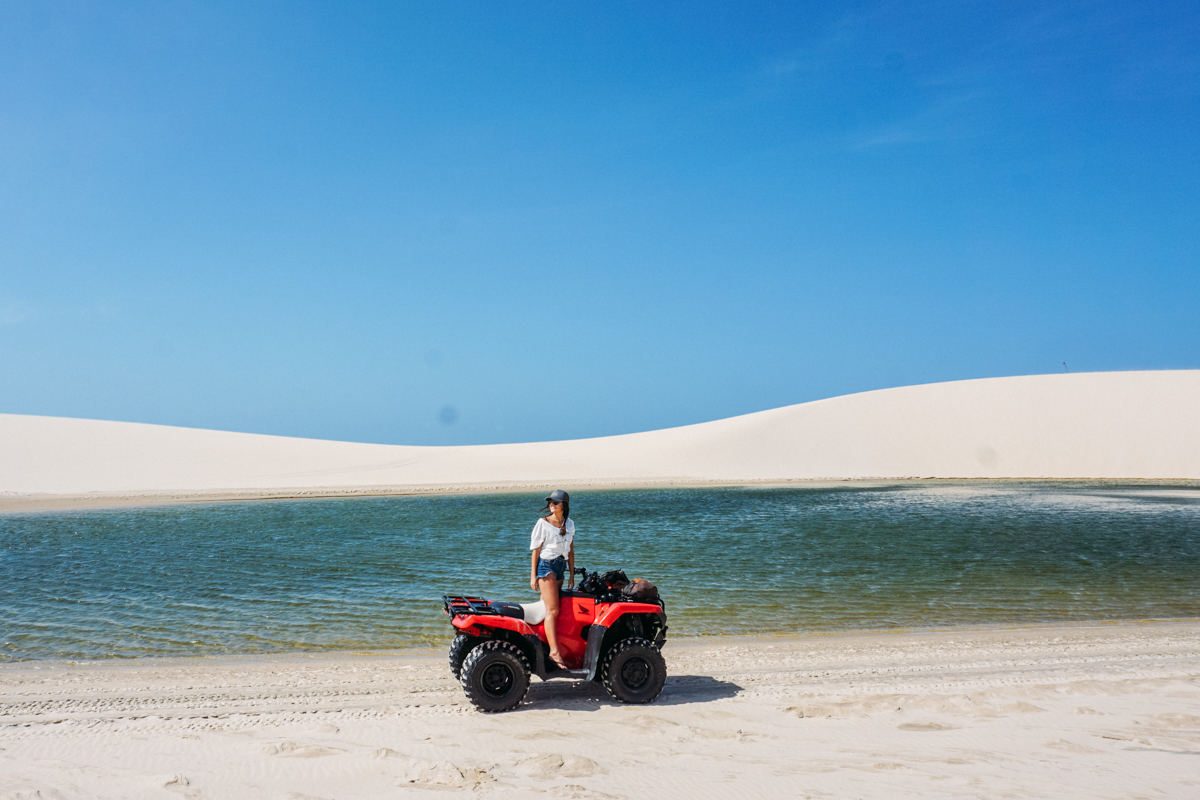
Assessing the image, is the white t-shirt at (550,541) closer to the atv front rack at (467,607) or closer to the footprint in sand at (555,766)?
the atv front rack at (467,607)

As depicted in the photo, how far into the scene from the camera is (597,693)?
6754 millimetres

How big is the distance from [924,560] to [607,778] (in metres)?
12.1

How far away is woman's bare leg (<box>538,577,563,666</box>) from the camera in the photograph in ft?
20.5

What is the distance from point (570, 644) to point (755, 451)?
51.0m

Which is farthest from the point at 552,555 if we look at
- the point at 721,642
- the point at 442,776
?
the point at 721,642

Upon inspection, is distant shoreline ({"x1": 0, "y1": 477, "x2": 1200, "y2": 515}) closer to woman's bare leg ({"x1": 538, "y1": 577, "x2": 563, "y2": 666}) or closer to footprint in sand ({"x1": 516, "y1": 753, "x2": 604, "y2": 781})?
woman's bare leg ({"x1": 538, "y1": 577, "x2": 563, "y2": 666})

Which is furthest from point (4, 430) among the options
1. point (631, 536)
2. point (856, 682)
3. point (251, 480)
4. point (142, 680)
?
point (856, 682)

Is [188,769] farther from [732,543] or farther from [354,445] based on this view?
[354,445]

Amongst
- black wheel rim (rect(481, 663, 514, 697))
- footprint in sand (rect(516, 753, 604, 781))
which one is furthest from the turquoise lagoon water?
footprint in sand (rect(516, 753, 604, 781))

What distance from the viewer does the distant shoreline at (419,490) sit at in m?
35.6

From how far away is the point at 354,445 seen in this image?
67625 millimetres

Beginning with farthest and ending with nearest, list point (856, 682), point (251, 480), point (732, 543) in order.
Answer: point (251, 480) → point (732, 543) → point (856, 682)

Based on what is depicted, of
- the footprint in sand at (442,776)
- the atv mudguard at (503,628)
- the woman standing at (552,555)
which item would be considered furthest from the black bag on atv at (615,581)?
the footprint in sand at (442,776)

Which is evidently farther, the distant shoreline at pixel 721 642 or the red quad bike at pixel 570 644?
the distant shoreline at pixel 721 642
